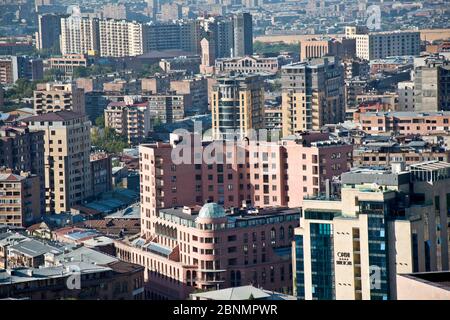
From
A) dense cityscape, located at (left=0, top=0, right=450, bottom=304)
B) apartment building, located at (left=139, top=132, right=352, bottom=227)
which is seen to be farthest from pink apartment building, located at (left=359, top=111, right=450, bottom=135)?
apartment building, located at (left=139, top=132, right=352, bottom=227)

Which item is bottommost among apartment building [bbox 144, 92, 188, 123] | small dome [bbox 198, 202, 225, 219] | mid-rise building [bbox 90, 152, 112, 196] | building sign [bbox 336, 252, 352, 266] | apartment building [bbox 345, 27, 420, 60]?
apartment building [bbox 144, 92, 188, 123]

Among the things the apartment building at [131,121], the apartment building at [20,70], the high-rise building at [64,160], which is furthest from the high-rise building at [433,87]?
the apartment building at [20,70]

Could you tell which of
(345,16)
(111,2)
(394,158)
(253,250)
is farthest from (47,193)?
(111,2)

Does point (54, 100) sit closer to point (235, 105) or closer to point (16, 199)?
point (235, 105)

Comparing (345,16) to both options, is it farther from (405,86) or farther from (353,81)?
(405,86)

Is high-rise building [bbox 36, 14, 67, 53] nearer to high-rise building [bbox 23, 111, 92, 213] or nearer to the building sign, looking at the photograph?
high-rise building [bbox 23, 111, 92, 213]
